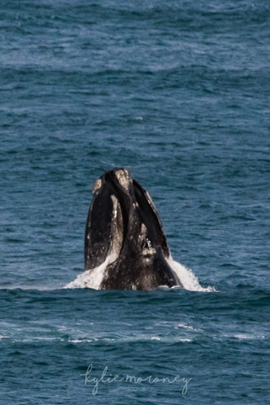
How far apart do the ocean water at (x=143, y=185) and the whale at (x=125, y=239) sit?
35 cm

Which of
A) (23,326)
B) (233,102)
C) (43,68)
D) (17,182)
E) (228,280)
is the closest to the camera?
(23,326)

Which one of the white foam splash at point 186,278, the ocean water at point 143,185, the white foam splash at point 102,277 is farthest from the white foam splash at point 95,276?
the white foam splash at point 186,278

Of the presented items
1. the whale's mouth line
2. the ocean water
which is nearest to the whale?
the whale's mouth line

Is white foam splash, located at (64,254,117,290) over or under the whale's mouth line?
under

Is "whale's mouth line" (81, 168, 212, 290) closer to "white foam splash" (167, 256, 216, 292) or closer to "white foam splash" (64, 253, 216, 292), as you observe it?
"white foam splash" (64, 253, 216, 292)

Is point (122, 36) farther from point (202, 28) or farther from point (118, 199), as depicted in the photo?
point (118, 199)

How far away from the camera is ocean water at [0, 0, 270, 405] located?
20.0 m

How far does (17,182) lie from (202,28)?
34010 millimetres

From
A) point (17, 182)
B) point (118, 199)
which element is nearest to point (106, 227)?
point (118, 199)

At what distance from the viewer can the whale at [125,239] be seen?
2250 centimetres

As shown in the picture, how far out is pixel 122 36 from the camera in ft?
230

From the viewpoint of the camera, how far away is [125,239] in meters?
22.7

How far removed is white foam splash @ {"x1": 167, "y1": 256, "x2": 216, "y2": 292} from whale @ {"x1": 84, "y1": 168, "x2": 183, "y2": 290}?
0.37 m

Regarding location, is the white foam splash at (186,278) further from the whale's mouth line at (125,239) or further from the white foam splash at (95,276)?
the white foam splash at (95,276)
